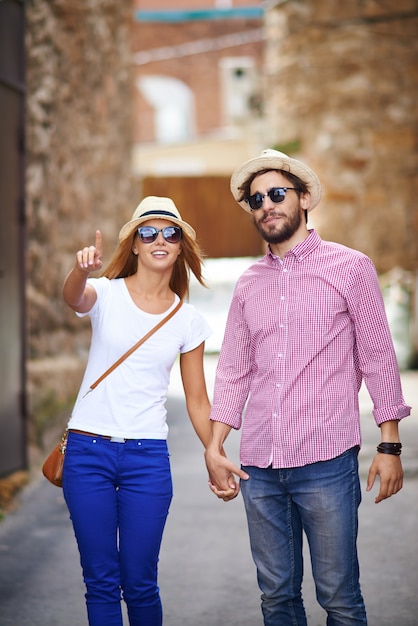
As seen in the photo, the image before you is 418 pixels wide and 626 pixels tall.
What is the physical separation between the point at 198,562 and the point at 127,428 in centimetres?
193

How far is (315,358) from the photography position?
311 cm

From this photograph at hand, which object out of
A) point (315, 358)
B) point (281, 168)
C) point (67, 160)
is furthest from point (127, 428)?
point (67, 160)

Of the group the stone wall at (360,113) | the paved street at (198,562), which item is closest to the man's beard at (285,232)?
the paved street at (198,562)

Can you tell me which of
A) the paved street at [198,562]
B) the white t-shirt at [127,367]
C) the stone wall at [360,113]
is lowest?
the paved street at [198,562]

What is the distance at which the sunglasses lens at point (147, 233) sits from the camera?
3439mm

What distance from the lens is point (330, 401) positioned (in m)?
3.09

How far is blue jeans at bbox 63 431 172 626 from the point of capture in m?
3.23

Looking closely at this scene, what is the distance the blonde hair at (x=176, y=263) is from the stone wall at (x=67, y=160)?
3.71 metres

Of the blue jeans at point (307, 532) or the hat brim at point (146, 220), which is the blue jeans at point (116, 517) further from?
the hat brim at point (146, 220)

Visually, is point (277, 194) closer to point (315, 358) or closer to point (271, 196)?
point (271, 196)

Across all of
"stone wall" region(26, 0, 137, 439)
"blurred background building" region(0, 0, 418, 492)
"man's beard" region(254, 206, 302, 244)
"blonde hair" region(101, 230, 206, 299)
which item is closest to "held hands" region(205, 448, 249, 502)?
"blonde hair" region(101, 230, 206, 299)

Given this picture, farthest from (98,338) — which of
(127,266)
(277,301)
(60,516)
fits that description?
(60,516)

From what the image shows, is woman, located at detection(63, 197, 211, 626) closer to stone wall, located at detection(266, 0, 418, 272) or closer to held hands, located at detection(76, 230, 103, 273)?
held hands, located at detection(76, 230, 103, 273)

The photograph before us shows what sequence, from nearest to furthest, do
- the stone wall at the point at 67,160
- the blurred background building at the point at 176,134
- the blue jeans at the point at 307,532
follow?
the blue jeans at the point at 307,532
the blurred background building at the point at 176,134
the stone wall at the point at 67,160
